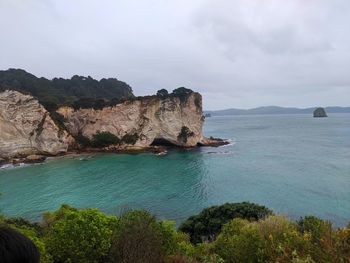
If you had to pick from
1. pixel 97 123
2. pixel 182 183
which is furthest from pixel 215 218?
pixel 97 123

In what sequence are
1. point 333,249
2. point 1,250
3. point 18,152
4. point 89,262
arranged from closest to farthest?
point 1,250 → point 333,249 → point 89,262 → point 18,152

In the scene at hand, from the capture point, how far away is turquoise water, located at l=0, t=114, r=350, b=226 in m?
35.2

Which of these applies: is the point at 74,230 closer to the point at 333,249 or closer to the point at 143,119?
the point at 333,249

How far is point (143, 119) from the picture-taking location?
7588cm

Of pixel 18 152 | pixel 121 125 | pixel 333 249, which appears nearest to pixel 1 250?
pixel 333 249

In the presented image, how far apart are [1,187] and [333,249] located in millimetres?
41797

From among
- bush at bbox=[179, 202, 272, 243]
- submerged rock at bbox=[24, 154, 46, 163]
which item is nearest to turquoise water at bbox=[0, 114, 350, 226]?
submerged rock at bbox=[24, 154, 46, 163]

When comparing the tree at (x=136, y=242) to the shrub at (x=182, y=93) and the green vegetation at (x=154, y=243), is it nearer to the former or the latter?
the green vegetation at (x=154, y=243)

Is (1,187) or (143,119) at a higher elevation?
(143,119)

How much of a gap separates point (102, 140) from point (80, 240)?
59.5m

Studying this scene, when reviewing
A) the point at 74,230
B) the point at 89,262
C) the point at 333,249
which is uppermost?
the point at 333,249

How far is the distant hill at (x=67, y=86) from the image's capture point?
326 ft

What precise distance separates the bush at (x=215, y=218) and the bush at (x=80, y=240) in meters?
13.8

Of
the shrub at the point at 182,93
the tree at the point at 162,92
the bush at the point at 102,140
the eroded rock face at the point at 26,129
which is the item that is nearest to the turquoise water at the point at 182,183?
the eroded rock face at the point at 26,129
